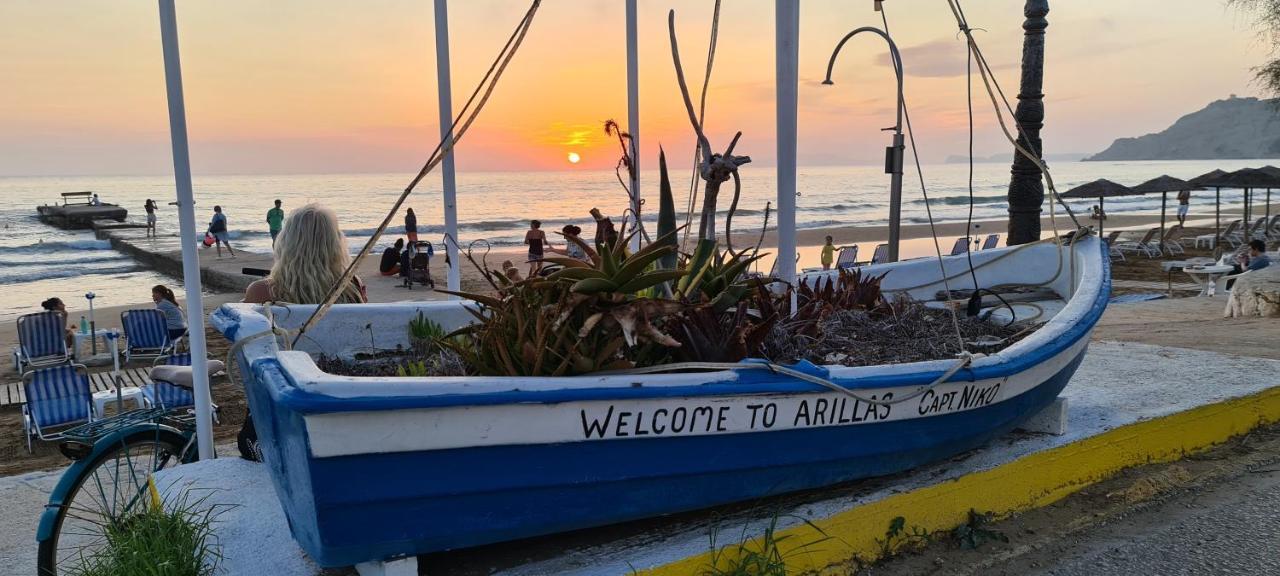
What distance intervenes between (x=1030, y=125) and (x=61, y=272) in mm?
27749

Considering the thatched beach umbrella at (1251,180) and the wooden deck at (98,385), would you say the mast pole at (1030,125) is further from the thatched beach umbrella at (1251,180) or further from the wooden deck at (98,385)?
the thatched beach umbrella at (1251,180)

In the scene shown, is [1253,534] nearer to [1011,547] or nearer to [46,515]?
[1011,547]

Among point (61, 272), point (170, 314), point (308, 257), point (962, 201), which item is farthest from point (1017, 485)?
point (962, 201)

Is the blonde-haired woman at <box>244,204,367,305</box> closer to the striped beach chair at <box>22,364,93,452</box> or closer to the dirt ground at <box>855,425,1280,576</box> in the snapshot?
the dirt ground at <box>855,425,1280,576</box>

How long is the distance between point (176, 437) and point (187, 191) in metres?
1.24

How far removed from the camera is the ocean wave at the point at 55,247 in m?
32.8

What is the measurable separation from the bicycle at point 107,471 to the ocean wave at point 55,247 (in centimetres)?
3402

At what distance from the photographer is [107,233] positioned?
38.1 m

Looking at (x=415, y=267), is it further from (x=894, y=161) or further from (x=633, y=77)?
(x=633, y=77)

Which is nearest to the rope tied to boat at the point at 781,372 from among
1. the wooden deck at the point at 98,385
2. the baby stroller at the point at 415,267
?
the wooden deck at the point at 98,385

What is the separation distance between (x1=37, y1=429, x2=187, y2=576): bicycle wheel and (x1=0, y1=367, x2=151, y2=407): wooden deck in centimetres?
497

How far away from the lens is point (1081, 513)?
4.08 metres

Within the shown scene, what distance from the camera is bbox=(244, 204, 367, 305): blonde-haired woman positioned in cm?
417

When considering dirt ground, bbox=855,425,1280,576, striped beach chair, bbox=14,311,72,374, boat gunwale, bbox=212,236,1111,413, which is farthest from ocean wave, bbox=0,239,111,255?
dirt ground, bbox=855,425,1280,576
